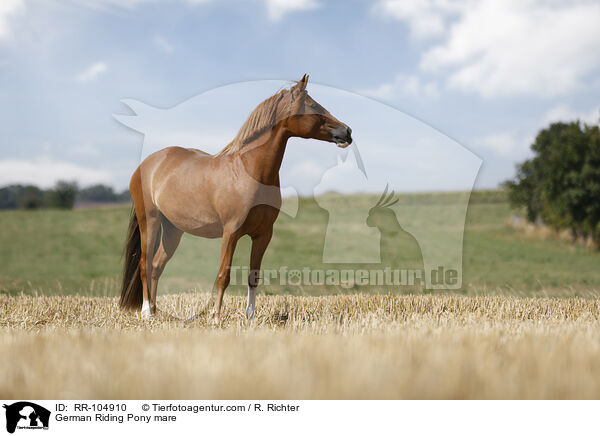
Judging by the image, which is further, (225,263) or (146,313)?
(146,313)

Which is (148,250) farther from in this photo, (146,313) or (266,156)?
(266,156)

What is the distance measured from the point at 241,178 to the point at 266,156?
0.37 metres

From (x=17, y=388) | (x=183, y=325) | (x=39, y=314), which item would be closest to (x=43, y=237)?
(x=39, y=314)

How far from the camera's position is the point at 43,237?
2203 centimetres

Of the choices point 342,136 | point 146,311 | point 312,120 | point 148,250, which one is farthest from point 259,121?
point 146,311

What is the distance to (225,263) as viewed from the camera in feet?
15.8

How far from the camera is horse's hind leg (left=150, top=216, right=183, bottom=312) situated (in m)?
5.86

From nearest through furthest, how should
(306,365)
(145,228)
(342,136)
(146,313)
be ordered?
(306,365), (342,136), (146,313), (145,228)

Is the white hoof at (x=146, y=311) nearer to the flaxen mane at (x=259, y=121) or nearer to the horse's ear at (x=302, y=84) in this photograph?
the flaxen mane at (x=259, y=121)

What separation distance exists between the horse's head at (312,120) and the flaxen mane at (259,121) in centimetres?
18

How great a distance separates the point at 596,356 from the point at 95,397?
3.06 m

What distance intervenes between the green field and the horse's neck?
1331 millimetres

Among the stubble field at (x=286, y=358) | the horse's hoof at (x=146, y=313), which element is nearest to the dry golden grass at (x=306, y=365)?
the stubble field at (x=286, y=358)
